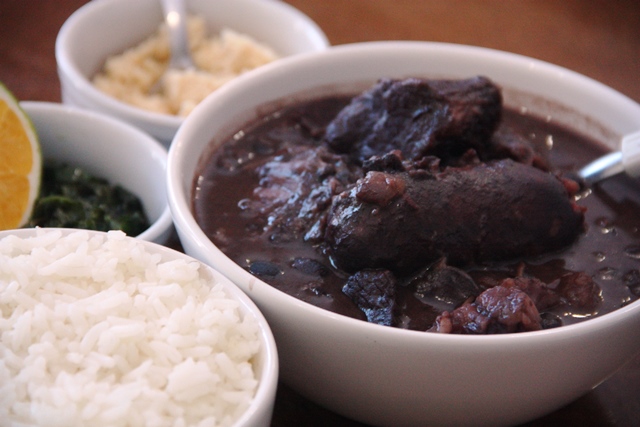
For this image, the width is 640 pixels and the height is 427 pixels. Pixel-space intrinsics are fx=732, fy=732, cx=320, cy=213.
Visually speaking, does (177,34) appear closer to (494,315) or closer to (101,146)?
(101,146)

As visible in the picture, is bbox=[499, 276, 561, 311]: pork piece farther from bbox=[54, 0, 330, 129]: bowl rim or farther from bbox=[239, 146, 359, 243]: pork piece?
bbox=[54, 0, 330, 129]: bowl rim

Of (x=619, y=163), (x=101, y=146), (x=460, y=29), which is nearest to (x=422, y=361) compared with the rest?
(x=619, y=163)

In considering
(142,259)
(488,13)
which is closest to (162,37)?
(488,13)

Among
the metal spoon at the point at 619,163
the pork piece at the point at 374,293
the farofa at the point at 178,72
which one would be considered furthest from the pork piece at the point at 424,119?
the farofa at the point at 178,72

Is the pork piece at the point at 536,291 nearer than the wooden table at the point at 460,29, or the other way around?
the pork piece at the point at 536,291

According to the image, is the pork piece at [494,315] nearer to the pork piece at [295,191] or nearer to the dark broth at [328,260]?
the dark broth at [328,260]
